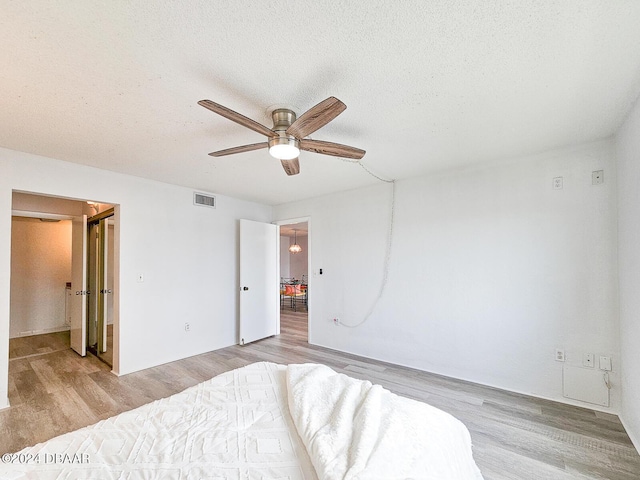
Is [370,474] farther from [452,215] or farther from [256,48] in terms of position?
[452,215]

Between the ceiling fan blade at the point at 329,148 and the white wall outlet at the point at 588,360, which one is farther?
the white wall outlet at the point at 588,360

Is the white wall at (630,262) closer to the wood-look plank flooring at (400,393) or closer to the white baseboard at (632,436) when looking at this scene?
the white baseboard at (632,436)

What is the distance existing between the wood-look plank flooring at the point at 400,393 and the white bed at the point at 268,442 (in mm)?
937

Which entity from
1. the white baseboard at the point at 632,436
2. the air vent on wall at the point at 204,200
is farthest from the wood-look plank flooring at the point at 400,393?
the air vent on wall at the point at 204,200

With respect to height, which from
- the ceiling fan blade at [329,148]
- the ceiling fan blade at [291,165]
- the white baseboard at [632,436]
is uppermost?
the ceiling fan blade at [329,148]

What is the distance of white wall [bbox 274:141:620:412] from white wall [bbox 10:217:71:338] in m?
5.39

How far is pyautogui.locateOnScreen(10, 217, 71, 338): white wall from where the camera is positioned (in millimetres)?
5074

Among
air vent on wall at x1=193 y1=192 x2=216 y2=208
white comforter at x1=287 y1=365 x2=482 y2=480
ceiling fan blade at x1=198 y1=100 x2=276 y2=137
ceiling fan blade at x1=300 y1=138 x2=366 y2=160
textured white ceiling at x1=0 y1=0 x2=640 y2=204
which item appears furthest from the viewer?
air vent on wall at x1=193 y1=192 x2=216 y2=208

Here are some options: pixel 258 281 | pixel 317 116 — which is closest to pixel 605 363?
pixel 317 116

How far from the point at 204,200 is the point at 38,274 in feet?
12.5

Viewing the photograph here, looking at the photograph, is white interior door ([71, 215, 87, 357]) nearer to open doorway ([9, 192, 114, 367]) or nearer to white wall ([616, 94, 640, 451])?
open doorway ([9, 192, 114, 367])

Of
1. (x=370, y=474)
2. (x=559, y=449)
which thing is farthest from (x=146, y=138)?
(x=559, y=449)

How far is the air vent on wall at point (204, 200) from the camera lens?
416 cm

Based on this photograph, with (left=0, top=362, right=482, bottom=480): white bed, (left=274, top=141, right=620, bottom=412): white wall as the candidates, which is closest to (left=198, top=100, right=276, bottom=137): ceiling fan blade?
(left=0, top=362, right=482, bottom=480): white bed
